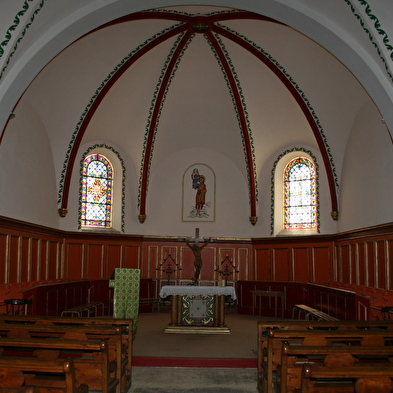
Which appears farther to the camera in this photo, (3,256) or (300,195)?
(300,195)

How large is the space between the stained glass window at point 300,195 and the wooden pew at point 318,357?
10948mm

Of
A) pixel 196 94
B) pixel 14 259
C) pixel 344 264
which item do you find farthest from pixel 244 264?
pixel 14 259

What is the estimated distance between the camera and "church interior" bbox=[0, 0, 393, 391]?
1171 cm

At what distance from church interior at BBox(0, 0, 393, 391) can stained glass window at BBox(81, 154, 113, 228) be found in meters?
0.05

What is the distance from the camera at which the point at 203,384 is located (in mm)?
7777

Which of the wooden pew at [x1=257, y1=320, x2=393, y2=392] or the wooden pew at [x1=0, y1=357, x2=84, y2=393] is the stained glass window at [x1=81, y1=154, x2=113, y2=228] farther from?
the wooden pew at [x1=0, y1=357, x2=84, y2=393]

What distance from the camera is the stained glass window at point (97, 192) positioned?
682 inches

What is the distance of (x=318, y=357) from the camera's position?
6402 millimetres

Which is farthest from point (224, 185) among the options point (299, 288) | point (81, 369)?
point (81, 369)

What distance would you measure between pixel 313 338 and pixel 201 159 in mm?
13308

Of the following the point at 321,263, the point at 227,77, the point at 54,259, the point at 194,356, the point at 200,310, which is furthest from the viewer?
the point at 321,263

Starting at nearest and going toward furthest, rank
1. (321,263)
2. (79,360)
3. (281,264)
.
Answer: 1. (79,360)
2. (321,263)
3. (281,264)

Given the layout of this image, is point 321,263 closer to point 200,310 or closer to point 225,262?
point 225,262

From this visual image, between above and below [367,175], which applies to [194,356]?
below
